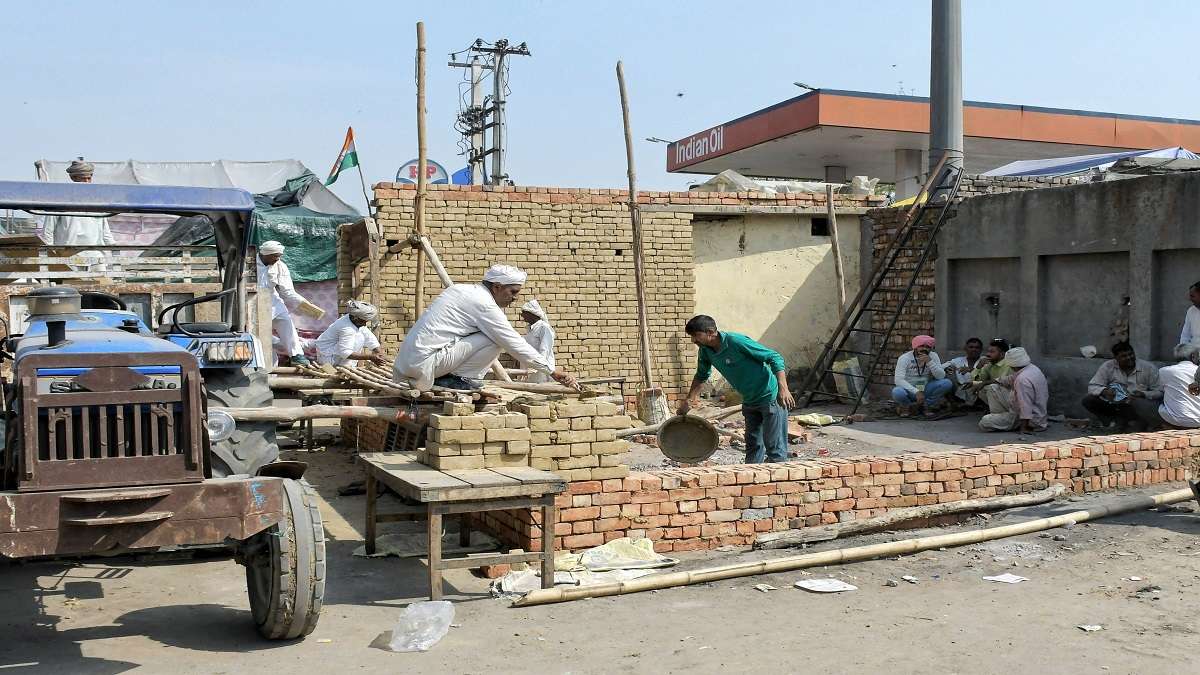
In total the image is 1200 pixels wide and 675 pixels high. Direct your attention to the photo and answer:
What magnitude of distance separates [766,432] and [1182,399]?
3682 millimetres

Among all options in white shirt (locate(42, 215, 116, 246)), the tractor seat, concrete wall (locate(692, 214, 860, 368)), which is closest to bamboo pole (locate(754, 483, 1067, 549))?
the tractor seat

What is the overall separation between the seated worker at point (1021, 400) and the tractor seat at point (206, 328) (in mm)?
7945

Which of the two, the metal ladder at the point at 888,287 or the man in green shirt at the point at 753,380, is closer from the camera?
the man in green shirt at the point at 753,380

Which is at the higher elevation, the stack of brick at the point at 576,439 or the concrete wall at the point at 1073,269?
the concrete wall at the point at 1073,269

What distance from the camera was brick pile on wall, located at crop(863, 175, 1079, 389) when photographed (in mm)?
14359

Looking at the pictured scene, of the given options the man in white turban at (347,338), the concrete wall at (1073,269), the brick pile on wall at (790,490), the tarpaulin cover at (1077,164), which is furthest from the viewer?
the tarpaulin cover at (1077,164)

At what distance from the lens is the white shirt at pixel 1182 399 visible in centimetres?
916

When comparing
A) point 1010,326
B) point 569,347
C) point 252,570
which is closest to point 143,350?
point 252,570

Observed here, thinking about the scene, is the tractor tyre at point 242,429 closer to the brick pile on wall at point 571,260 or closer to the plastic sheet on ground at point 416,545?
the plastic sheet on ground at point 416,545

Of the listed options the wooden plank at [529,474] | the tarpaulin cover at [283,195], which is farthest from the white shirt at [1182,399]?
the tarpaulin cover at [283,195]

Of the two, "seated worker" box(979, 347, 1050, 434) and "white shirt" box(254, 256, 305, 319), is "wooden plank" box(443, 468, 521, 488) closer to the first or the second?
"white shirt" box(254, 256, 305, 319)

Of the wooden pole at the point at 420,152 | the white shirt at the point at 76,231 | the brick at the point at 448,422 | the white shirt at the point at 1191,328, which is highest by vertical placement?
the wooden pole at the point at 420,152

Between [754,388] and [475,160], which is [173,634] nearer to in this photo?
[754,388]

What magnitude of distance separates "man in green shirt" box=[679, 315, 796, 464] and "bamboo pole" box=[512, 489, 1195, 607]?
183cm
